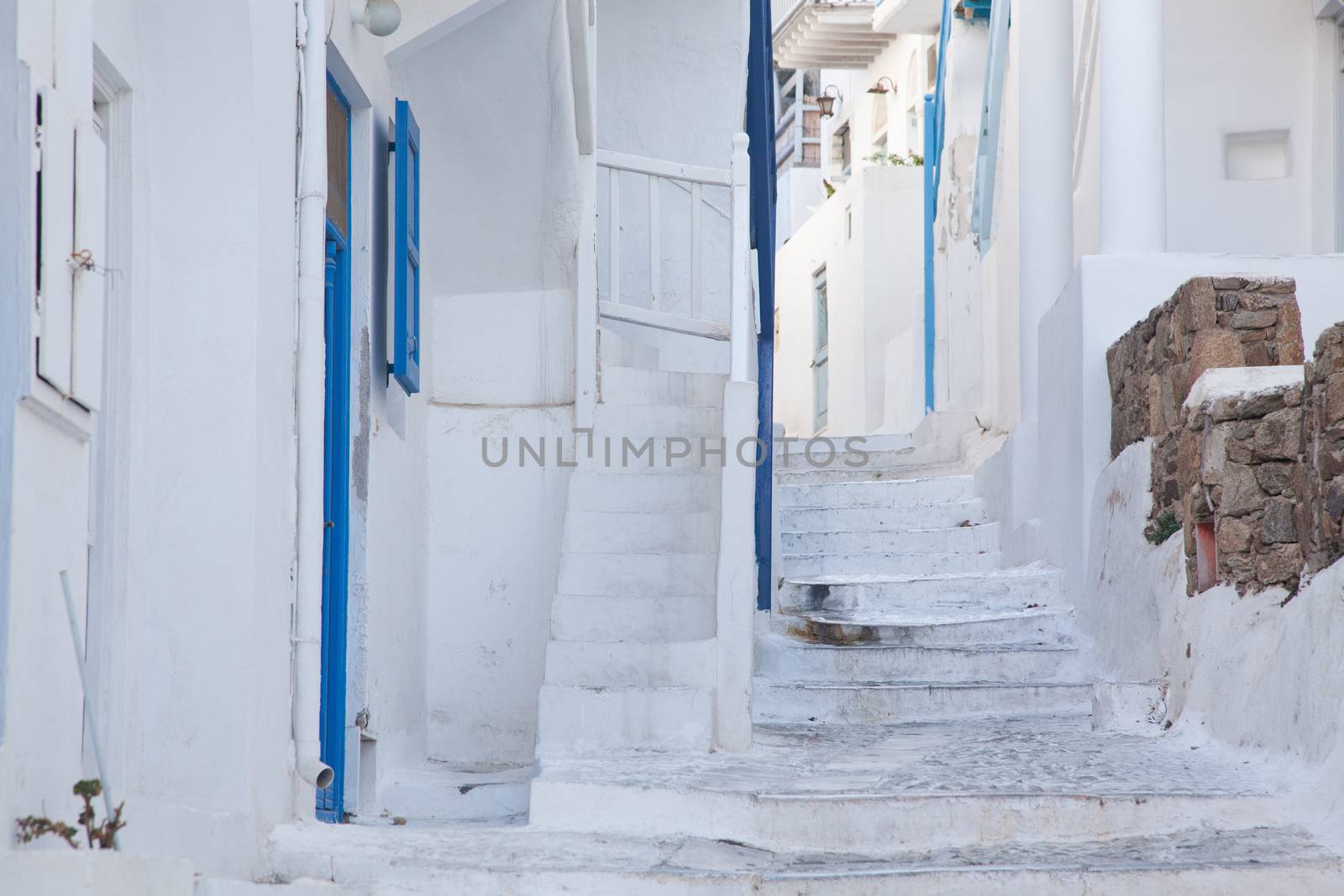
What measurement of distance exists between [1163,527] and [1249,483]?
101cm

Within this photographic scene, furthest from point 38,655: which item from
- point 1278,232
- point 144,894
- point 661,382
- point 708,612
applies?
point 1278,232

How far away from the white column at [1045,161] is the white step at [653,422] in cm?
242

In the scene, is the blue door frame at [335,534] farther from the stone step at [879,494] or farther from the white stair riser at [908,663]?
the stone step at [879,494]

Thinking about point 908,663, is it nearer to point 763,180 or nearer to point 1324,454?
point 1324,454

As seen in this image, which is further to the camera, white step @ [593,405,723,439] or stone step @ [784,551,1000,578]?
stone step @ [784,551,1000,578]

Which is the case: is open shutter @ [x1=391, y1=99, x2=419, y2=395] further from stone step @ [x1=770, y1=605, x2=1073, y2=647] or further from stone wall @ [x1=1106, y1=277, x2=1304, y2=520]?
stone wall @ [x1=1106, y1=277, x2=1304, y2=520]

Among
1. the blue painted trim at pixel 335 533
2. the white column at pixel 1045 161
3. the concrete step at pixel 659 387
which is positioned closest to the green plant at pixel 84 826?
the blue painted trim at pixel 335 533

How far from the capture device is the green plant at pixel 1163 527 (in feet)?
19.1

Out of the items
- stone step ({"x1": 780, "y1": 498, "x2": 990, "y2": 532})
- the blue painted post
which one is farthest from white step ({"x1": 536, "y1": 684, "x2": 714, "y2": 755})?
the blue painted post

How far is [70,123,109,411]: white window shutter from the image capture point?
2789 mm

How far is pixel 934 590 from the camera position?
297 inches

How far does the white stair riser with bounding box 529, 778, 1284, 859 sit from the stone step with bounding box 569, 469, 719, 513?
2.05m

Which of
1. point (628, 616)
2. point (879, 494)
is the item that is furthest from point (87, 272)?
point (879, 494)

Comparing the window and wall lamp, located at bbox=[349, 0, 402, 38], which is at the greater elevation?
the window
